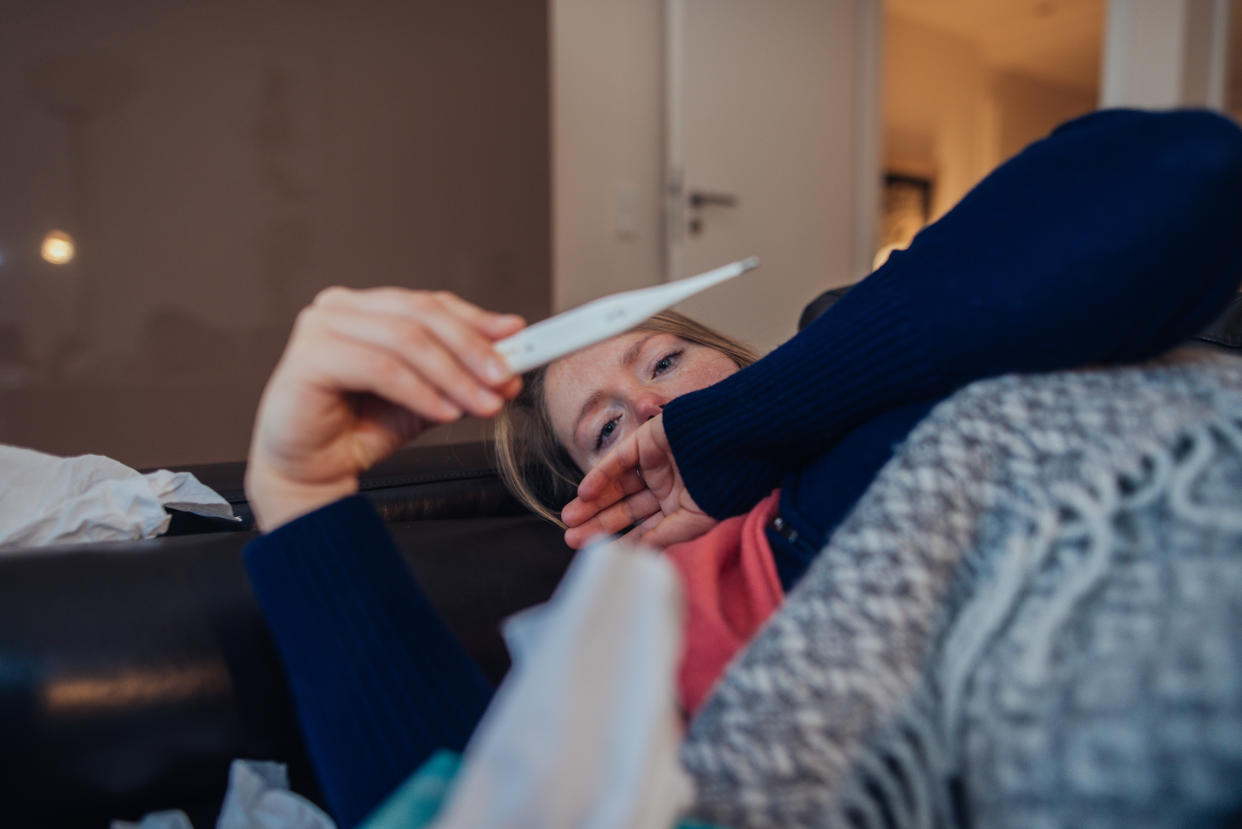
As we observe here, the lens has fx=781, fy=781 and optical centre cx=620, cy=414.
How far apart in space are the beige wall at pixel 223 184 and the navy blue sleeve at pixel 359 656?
1.34 meters

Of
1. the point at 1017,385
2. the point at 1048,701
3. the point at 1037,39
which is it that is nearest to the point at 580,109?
the point at 1017,385

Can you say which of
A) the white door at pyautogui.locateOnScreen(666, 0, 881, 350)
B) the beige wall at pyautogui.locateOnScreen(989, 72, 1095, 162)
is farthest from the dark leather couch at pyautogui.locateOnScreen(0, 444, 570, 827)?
the beige wall at pyautogui.locateOnScreen(989, 72, 1095, 162)

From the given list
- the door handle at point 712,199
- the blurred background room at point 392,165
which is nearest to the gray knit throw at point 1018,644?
the blurred background room at point 392,165

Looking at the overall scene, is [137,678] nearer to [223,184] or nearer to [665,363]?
[665,363]

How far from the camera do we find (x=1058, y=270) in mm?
462

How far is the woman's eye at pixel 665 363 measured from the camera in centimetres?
96

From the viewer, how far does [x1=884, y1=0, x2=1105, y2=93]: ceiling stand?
4.39m

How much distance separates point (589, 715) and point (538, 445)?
90cm

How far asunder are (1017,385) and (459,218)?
6.14 ft

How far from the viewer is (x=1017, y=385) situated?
17.0 inches

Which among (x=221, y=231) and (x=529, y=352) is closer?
(x=529, y=352)

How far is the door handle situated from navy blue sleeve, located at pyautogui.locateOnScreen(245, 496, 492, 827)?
2.20 meters

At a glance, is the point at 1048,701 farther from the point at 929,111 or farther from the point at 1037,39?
the point at 1037,39

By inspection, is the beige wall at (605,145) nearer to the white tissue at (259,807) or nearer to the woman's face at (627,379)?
the woman's face at (627,379)
